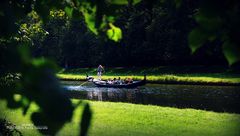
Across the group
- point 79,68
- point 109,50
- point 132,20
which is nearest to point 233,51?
point 132,20

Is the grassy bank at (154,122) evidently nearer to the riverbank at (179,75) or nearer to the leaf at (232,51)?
the leaf at (232,51)

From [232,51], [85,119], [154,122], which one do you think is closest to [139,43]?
[154,122]

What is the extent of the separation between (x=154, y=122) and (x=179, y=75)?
3253cm

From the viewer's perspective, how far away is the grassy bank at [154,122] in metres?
12.4

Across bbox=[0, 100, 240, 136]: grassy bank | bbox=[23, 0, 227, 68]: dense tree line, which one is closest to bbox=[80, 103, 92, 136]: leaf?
bbox=[0, 100, 240, 136]: grassy bank

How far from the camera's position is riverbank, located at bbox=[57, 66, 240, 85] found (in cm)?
3673

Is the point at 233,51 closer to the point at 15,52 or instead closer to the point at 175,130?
the point at 15,52

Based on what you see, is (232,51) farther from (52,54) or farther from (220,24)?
(52,54)

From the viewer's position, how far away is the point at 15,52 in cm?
76

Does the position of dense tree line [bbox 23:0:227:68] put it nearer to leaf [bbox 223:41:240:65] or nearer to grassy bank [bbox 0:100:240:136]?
grassy bank [bbox 0:100:240:136]

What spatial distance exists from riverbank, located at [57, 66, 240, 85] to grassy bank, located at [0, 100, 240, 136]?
15.8 metres

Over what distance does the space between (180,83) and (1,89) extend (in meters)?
37.5

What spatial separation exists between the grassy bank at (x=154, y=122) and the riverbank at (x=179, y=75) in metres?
15.8

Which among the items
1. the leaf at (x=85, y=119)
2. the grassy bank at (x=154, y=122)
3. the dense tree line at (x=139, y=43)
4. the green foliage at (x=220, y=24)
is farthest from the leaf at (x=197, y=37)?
the dense tree line at (x=139, y=43)
